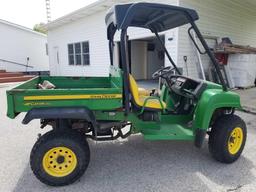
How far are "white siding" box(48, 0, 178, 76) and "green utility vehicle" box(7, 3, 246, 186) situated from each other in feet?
15.0

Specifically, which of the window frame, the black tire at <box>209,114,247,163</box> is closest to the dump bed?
the black tire at <box>209,114,247,163</box>

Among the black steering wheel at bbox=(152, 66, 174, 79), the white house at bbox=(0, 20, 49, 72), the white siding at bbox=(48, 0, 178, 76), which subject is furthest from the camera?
the white house at bbox=(0, 20, 49, 72)

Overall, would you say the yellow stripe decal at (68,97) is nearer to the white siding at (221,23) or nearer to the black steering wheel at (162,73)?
the black steering wheel at (162,73)

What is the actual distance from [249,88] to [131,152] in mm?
7374

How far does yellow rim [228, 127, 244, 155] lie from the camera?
312 cm

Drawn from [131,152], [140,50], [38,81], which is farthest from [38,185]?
[140,50]

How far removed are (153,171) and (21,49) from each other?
17066 mm

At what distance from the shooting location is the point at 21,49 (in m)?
17.1

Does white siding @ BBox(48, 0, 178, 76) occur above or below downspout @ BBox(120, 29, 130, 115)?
above

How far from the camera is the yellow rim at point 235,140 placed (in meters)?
3.12

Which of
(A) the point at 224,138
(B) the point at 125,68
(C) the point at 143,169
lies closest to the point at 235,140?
(A) the point at 224,138

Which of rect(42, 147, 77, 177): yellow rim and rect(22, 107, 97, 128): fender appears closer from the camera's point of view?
rect(22, 107, 97, 128): fender

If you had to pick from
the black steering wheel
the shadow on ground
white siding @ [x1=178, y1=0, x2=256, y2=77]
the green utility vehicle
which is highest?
white siding @ [x1=178, y1=0, x2=256, y2=77]

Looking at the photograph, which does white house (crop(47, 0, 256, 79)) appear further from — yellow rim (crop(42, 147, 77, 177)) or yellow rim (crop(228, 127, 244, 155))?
yellow rim (crop(42, 147, 77, 177))
